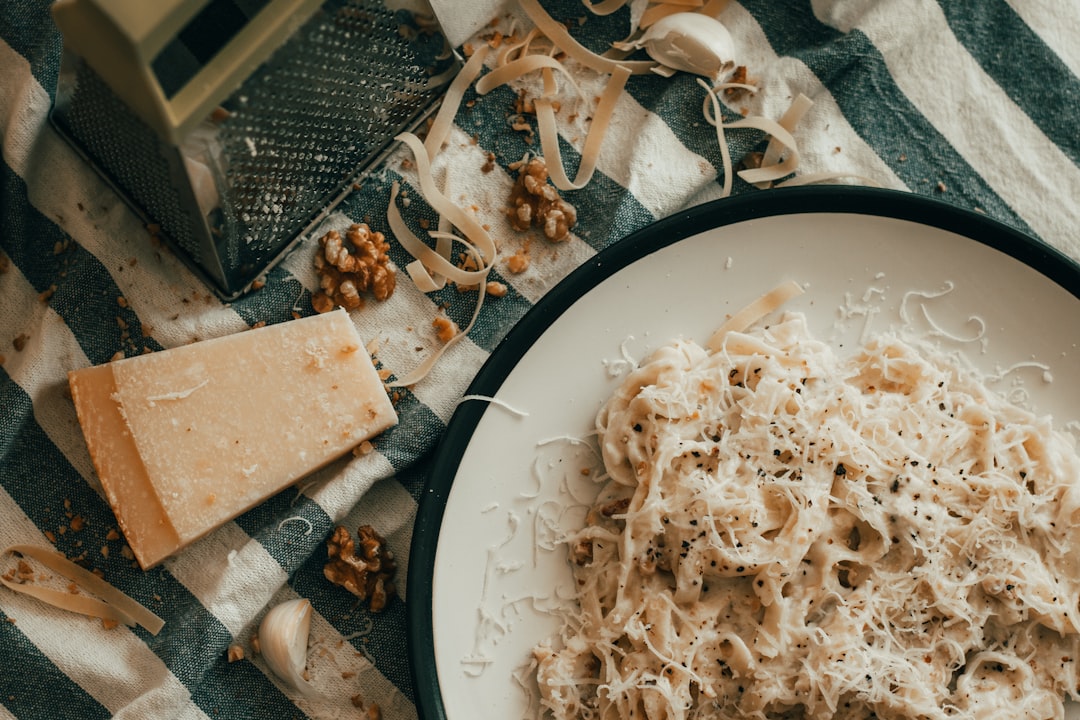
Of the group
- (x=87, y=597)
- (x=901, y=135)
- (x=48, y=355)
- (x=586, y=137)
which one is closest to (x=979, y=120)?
(x=901, y=135)

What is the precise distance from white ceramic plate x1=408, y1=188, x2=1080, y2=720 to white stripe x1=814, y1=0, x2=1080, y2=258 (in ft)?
1.03

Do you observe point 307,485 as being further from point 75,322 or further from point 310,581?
point 75,322

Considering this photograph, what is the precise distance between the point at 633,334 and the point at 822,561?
743 millimetres

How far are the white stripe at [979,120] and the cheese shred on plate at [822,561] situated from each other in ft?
2.26

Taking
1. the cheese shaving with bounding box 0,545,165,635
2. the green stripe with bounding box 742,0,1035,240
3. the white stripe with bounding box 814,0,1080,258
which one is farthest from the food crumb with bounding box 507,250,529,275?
the cheese shaving with bounding box 0,545,165,635

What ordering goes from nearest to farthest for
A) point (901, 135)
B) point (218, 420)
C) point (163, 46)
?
1. point (163, 46)
2. point (218, 420)
3. point (901, 135)

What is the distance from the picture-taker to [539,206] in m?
2.65

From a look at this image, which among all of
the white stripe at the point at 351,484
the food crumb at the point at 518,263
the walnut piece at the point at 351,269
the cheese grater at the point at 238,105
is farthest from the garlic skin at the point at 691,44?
the white stripe at the point at 351,484

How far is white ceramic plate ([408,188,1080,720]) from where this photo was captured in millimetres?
2451

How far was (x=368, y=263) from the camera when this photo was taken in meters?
2.60

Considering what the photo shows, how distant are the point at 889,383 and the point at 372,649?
1.53 meters

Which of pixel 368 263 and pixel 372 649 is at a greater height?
pixel 368 263

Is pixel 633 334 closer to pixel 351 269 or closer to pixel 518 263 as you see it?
pixel 518 263

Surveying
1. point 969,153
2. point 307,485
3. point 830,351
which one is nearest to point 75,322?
point 307,485
